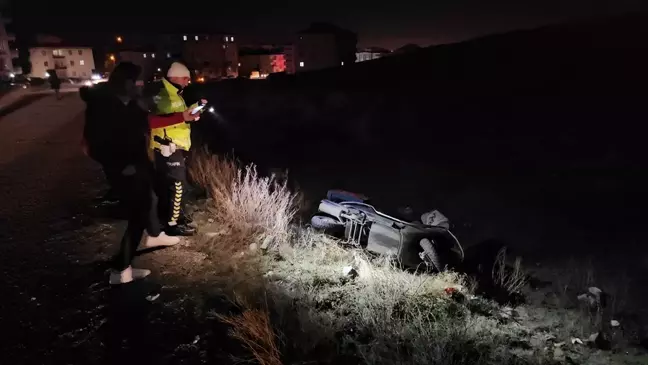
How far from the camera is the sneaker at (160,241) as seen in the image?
496cm

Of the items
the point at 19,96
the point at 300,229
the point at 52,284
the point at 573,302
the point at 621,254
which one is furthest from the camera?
the point at 19,96

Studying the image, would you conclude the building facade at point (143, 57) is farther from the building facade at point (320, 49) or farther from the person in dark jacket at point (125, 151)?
the person in dark jacket at point (125, 151)

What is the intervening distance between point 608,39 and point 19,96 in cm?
4078

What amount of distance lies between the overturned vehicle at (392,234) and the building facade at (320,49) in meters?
68.3

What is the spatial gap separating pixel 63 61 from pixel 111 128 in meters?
75.7

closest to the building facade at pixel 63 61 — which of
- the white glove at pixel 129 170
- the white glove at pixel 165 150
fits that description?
the white glove at pixel 129 170

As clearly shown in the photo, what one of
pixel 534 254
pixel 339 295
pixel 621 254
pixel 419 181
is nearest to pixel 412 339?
pixel 339 295

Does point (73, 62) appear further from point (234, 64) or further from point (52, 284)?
point (52, 284)

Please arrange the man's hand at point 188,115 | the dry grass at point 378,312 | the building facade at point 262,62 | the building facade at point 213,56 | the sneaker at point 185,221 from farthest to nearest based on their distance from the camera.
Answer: the building facade at point 262,62
the building facade at point 213,56
the sneaker at point 185,221
the man's hand at point 188,115
the dry grass at point 378,312

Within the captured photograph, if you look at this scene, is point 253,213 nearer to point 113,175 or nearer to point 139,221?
point 139,221

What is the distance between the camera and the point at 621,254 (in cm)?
709

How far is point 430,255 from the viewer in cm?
479

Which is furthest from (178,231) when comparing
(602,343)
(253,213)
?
(602,343)

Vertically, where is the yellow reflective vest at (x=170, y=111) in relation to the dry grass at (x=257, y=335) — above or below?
above
